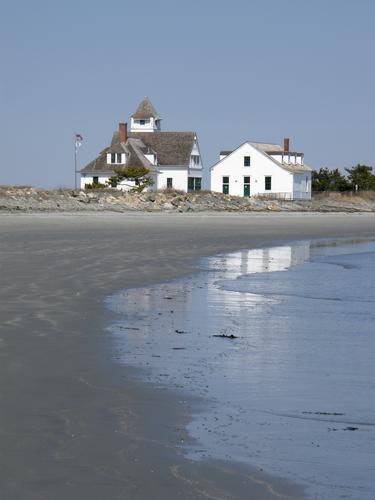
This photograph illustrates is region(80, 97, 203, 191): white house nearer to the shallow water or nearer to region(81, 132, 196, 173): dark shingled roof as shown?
region(81, 132, 196, 173): dark shingled roof

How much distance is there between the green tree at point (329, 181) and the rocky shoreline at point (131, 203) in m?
13.6

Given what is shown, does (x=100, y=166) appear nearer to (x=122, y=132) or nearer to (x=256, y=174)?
(x=122, y=132)

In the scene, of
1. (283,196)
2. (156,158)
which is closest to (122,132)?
(156,158)

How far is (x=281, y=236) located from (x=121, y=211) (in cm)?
2282

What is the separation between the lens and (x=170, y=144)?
316ft

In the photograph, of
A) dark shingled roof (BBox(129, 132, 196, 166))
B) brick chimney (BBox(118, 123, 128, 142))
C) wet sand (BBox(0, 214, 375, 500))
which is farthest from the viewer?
dark shingled roof (BBox(129, 132, 196, 166))

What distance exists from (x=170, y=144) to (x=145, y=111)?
951 centimetres

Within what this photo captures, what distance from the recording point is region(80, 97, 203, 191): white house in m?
91.4

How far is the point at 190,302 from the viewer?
48.9 feet

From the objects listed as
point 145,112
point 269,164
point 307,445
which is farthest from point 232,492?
point 145,112

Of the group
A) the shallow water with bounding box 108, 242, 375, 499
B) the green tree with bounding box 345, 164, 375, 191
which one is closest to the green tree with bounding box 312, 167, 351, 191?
the green tree with bounding box 345, 164, 375, 191

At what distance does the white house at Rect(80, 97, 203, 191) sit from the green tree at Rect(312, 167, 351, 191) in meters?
13.0

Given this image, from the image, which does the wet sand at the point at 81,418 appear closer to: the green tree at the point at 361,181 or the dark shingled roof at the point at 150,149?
the dark shingled roof at the point at 150,149

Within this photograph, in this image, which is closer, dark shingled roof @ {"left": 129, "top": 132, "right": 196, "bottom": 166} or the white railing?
the white railing
